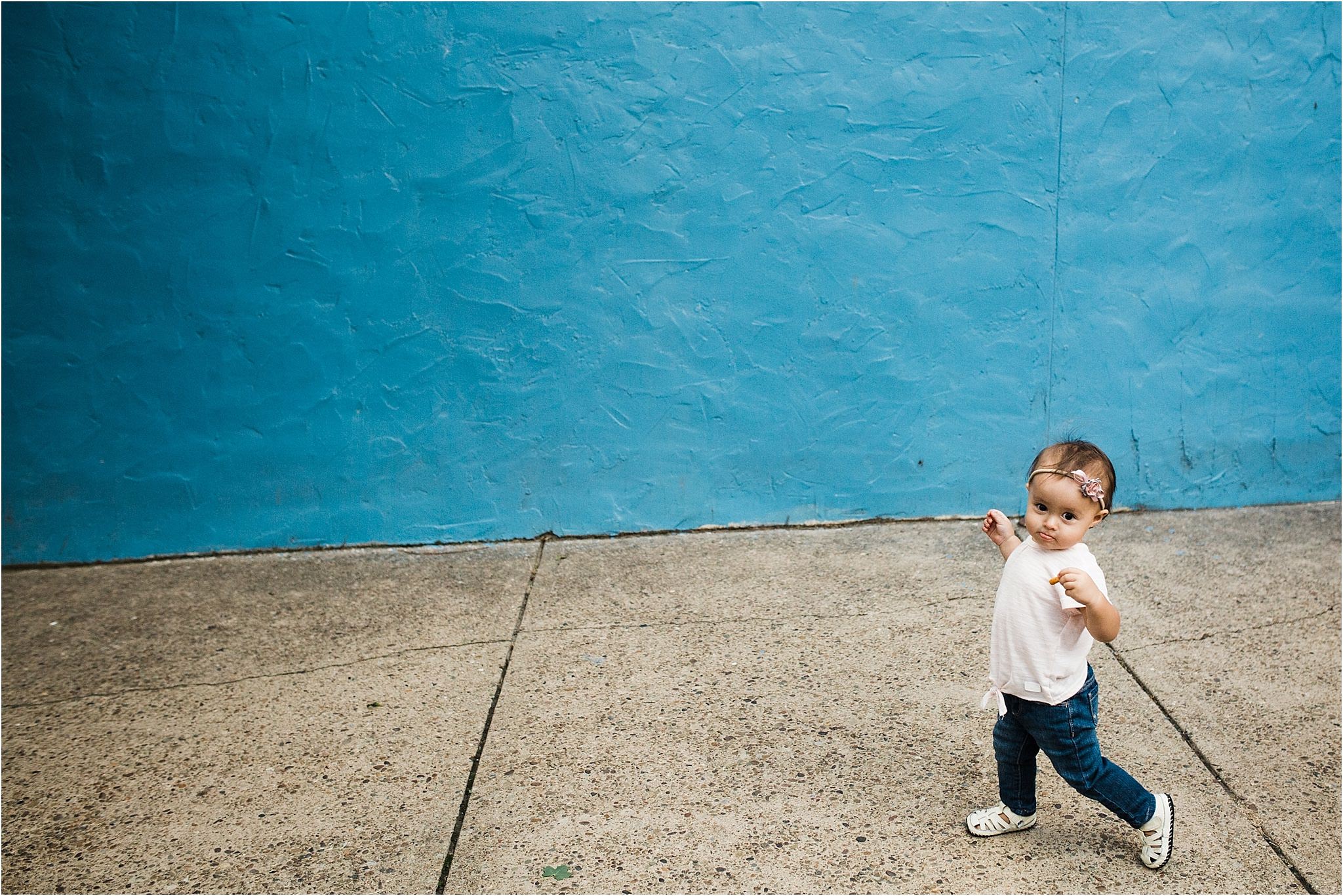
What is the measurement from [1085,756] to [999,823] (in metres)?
0.33

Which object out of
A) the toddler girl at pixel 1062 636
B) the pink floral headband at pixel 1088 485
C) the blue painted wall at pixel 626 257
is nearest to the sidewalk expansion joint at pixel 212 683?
the blue painted wall at pixel 626 257

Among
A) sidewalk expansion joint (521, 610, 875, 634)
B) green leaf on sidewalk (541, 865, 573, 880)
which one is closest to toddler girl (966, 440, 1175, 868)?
green leaf on sidewalk (541, 865, 573, 880)

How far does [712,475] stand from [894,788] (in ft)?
6.73

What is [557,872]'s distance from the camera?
8.05 feet

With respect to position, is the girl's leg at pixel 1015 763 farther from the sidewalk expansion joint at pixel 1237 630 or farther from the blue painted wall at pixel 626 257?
the blue painted wall at pixel 626 257

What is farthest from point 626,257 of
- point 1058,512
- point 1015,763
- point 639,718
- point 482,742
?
point 1015,763

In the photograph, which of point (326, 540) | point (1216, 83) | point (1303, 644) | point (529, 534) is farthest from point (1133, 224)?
point (326, 540)

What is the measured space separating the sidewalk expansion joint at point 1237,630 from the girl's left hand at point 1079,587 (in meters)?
1.49

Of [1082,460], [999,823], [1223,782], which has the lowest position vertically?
[1223,782]

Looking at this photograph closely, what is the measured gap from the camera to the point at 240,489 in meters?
4.50

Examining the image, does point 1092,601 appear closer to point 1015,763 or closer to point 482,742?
point 1015,763

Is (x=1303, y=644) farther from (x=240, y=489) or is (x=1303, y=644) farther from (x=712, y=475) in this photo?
(x=240, y=489)

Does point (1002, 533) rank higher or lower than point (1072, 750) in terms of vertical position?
higher

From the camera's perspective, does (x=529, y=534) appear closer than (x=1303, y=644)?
No
